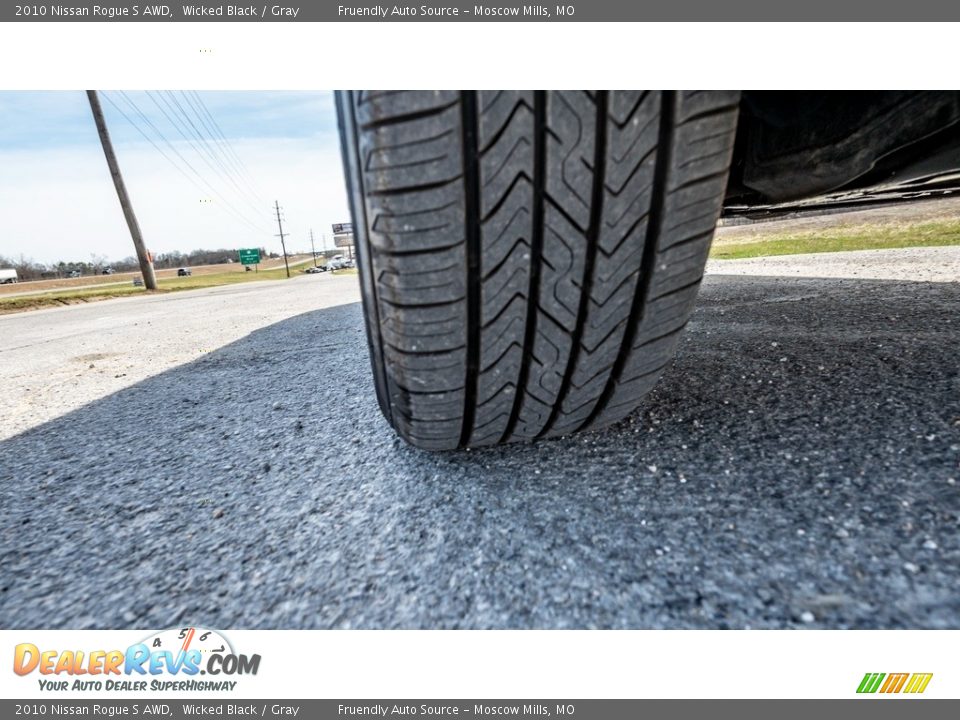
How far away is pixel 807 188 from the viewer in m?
1.10

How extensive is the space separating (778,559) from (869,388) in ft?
2.55

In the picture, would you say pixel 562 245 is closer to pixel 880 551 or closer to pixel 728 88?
pixel 728 88

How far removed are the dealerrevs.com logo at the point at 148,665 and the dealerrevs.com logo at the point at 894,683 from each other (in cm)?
74

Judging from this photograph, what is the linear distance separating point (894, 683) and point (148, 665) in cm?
92

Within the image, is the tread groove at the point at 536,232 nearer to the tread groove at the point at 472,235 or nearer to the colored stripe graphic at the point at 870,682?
the tread groove at the point at 472,235

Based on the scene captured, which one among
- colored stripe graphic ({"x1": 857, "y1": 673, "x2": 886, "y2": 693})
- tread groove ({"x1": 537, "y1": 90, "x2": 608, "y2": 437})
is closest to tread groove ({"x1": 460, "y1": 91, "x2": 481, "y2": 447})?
tread groove ({"x1": 537, "y1": 90, "x2": 608, "y2": 437})

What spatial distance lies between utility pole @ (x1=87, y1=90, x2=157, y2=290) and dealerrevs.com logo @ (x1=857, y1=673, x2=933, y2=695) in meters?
16.8

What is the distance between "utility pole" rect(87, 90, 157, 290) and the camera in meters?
14.0

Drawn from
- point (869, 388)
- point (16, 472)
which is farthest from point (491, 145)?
point (16, 472)

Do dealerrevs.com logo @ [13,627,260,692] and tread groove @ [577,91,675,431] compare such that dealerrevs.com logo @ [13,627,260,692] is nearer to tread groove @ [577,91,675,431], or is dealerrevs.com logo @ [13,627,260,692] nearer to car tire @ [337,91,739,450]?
car tire @ [337,91,739,450]

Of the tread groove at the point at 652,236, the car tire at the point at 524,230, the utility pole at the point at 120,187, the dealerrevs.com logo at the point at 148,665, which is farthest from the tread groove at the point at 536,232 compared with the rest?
the utility pole at the point at 120,187

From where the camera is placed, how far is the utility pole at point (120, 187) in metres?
14.0

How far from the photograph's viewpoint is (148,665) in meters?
0.64

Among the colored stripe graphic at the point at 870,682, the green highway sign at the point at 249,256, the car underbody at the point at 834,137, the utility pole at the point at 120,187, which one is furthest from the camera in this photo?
the green highway sign at the point at 249,256
